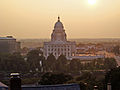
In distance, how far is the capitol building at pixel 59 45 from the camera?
338 feet

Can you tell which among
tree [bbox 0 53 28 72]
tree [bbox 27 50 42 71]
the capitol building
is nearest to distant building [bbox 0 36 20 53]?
the capitol building

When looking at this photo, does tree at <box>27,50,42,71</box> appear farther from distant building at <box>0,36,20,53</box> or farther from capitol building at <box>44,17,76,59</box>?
distant building at <box>0,36,20,53</box>

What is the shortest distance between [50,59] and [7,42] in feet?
178

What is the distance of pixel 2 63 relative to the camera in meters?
60.4

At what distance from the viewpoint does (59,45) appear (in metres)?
104

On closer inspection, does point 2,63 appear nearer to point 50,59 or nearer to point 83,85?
point 50,59

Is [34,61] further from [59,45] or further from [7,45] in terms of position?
[7,45]

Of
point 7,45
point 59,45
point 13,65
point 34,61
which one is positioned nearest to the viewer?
point 13,65

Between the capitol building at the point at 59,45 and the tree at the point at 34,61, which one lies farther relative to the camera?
the capitol building at the point at 59,45

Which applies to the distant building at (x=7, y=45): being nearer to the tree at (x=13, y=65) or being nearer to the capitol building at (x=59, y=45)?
the capitol building at (x=59, y=45)

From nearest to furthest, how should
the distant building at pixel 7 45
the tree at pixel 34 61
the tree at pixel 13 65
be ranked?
the tree at pixel 13 65 < the tree at pixel 34 61 < the distant building at pixel 7 45

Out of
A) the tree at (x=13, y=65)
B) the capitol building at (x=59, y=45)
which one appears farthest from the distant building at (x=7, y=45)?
the tree at (x=13, y=65)

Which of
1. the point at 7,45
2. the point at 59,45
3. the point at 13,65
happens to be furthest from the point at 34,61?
the point at 7,45

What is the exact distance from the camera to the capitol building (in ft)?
338
